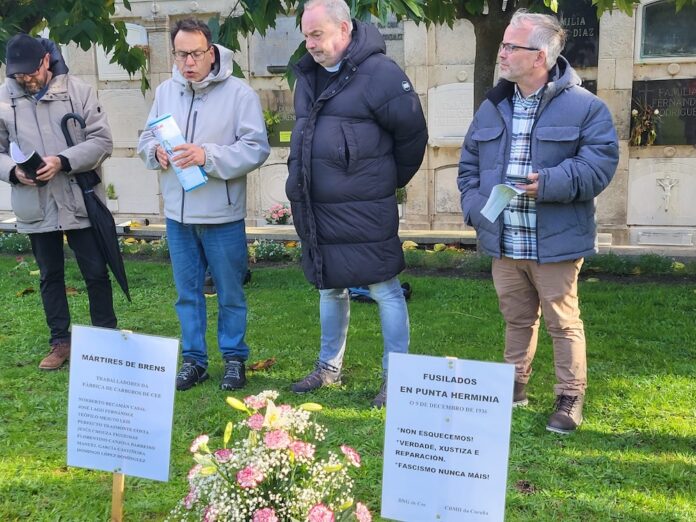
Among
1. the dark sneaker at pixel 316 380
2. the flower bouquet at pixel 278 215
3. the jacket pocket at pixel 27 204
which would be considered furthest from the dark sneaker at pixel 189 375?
the flower bouquet at pixel 278 215

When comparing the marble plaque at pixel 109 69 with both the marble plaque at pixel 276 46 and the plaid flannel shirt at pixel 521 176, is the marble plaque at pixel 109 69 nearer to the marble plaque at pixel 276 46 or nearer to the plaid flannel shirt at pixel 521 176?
the marble plaque at pixel 276 46

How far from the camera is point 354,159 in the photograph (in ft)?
11.7

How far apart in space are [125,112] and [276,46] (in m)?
2.61

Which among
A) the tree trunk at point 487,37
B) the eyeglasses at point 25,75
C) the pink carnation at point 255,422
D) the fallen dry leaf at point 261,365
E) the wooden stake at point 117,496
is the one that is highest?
the tree trunk at point 487,37

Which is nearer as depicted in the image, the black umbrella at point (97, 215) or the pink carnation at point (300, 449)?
the pink carnation at point (300, 449)

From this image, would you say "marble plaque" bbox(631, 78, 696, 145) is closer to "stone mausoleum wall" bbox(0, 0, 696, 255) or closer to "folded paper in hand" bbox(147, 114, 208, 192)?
"stone mausoleum wall" bbox(0, 0, 696, 255)

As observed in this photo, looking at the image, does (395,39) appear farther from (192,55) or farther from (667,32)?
(192,55)

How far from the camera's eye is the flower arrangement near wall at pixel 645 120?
927 cm

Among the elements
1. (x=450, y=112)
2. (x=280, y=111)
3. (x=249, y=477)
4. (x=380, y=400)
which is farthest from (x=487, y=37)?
(x=249, y=477)

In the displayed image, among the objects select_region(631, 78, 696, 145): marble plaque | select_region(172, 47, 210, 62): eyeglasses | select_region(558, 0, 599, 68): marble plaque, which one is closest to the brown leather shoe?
select_region(172, 47, 210, 62): eyeglasses

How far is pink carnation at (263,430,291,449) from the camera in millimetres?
2074

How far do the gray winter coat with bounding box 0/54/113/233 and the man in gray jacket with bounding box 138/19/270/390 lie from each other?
0.53 m

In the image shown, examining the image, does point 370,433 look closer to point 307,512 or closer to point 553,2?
point 307,512

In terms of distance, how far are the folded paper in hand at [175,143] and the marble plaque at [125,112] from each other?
7895mm
